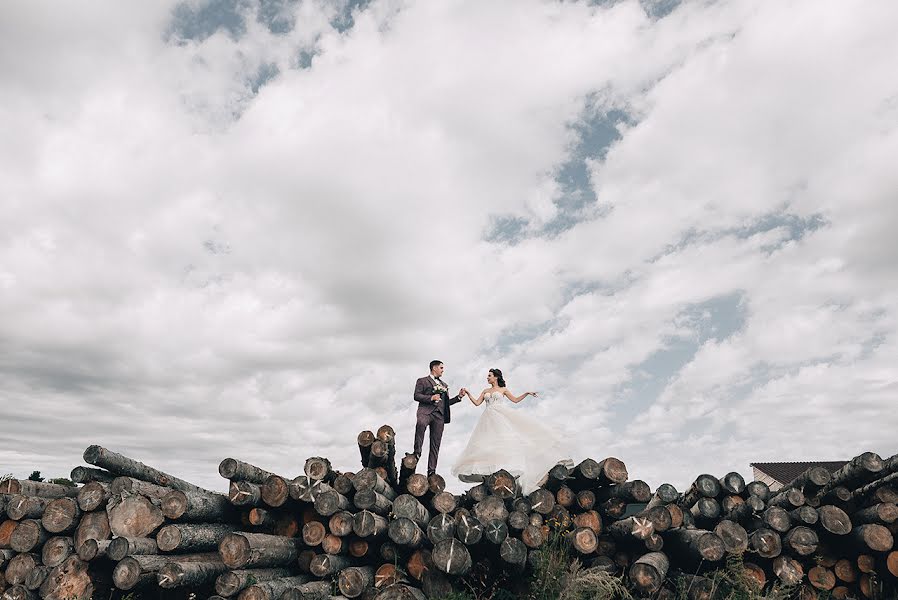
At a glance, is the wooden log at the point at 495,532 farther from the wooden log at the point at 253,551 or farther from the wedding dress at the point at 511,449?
the wooden log at the point at 253,551

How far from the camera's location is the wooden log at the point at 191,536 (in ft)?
24.6

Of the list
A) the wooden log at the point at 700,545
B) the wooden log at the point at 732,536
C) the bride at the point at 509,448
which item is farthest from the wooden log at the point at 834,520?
the bride at the point at 509,448

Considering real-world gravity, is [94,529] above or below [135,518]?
below

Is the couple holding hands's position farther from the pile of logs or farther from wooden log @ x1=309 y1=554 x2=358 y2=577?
wooden log @ x1=309 y1=554 x2=358 y2=577

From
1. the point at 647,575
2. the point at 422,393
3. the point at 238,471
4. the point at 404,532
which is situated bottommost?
the point at 647,575

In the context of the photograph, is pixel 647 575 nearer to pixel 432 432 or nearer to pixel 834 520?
pixel 834 520

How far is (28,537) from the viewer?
26.7 feet

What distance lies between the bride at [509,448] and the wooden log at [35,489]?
5.73 meters

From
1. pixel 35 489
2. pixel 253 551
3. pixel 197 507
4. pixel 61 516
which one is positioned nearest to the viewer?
pixel 253 551

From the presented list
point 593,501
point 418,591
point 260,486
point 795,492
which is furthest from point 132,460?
point 795,492

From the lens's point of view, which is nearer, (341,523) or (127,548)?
(127,548)

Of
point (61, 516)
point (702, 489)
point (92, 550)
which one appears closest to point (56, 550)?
point (61, 516)

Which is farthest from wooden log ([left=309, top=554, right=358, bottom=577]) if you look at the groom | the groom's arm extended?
the groom's arm extended

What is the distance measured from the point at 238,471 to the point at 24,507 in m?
2.82
